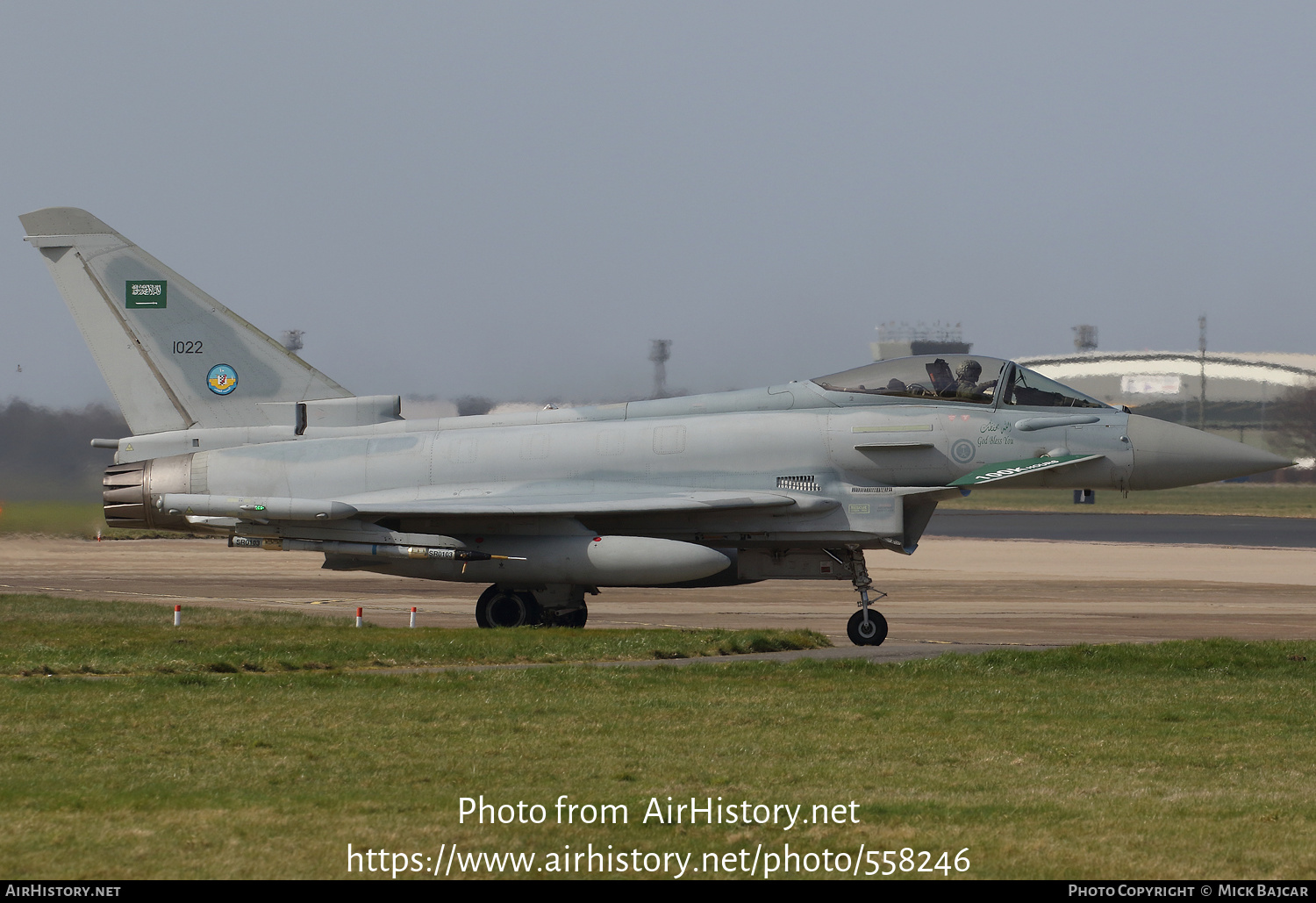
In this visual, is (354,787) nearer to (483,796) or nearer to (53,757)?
(483,796)

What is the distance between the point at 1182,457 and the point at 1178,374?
60712 millimetres

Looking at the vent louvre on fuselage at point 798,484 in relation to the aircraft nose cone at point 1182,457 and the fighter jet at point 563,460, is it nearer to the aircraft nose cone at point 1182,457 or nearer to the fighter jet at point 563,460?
the fighter jet at point 563,460

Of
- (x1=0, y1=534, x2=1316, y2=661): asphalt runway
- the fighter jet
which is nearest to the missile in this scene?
the fighter jet

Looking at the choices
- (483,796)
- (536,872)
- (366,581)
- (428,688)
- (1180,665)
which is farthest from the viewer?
(366,581)

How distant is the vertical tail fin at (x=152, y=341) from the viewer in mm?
19438

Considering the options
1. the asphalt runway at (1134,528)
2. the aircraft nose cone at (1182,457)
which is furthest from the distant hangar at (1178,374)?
the aircraft nose cone at (1182,457)

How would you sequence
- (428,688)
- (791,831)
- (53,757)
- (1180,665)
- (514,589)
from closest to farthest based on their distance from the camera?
(791,831) < (53,757) < (428,688) < (1180,665) < (514,589)

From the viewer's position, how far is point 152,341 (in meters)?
19.5

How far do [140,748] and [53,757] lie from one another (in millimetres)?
526

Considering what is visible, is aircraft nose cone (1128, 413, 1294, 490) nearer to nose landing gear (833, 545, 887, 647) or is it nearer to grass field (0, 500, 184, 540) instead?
nose landing gear (833, 545, 887, 647)

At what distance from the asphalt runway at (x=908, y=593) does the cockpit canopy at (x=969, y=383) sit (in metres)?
3.14

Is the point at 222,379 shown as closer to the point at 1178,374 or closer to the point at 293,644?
the point at 293,644

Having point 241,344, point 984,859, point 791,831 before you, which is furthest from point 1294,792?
point 241,344

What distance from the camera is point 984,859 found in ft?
19.2
